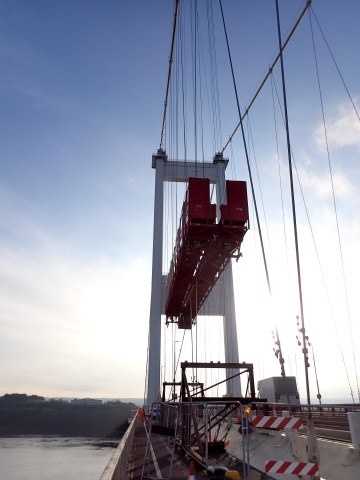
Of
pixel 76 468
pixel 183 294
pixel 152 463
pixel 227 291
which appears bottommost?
pixel 76 468

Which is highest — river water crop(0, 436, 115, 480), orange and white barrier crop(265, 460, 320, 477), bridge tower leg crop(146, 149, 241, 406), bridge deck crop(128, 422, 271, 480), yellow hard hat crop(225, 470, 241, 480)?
bridge tower leg crop(146, 149, 241, 406)

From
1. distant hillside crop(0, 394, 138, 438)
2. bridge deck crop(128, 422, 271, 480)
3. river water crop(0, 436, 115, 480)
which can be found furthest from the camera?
distant hillside crop(0, 394, 138, 438)

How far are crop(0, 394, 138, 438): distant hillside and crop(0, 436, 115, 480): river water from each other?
62.0 ft

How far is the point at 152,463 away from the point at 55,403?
448 ft

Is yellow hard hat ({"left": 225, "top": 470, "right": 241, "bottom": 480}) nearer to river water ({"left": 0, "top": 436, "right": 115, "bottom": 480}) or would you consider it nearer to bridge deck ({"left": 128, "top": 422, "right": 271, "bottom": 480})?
bridge deck ({"left": 128, "top": 422, "right": 271, "bottom": 480})

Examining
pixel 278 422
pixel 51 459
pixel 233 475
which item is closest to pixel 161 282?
pixel 233 475

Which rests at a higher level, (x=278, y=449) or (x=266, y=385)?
(x=266, y=385)

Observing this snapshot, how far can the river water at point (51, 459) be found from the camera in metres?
47.8

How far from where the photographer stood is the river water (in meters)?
47.8

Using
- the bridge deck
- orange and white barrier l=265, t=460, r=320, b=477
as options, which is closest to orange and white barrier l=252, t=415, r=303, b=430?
orange and white barrier l=265, t=460, r=320, b=477

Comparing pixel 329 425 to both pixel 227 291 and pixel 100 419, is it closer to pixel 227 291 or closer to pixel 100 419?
pixel 227 291

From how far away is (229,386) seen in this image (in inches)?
1193

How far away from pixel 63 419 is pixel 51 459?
57022 mm

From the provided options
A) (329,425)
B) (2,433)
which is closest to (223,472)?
(329,425)
